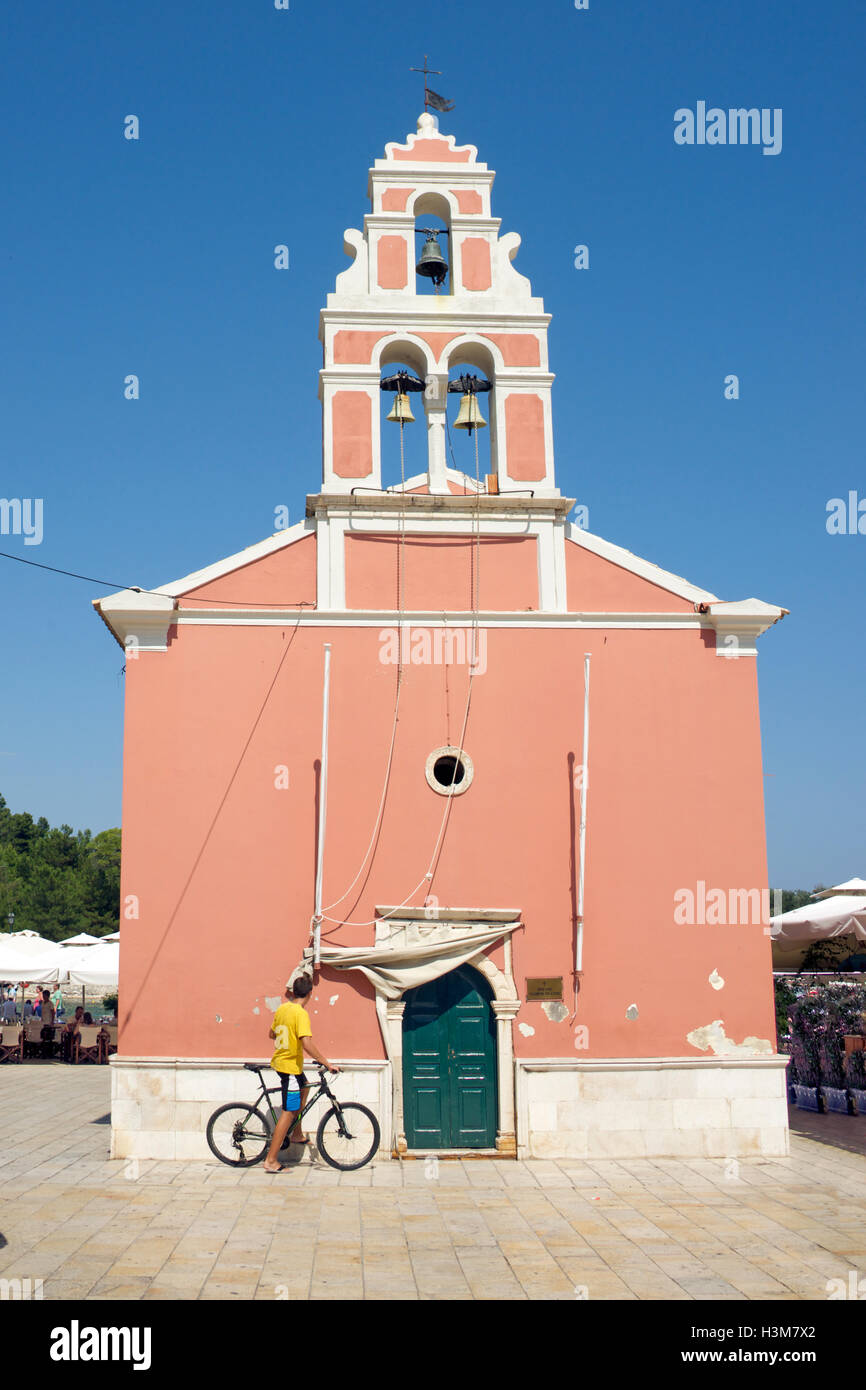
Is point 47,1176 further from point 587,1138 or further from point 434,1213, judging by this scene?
point 587,1138

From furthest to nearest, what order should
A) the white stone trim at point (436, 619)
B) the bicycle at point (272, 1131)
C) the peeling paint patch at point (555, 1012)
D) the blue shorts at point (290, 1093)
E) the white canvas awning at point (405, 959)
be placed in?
the white stone trim at point (436, 619)
the peeling paint patch at point (555, 1012)
the white canvas awning at point (405, 959)
the bicycle at point (272, 1131)
the blue shorts at point (290, 1093)

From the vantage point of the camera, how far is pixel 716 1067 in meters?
12.3

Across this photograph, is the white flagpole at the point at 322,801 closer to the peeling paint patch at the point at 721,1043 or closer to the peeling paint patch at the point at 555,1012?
the peeling paint patch at the point at 555,1012

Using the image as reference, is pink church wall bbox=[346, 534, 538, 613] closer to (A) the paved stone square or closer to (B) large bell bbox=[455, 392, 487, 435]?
(B) large bell bbox=[455, 392, 487, 435]

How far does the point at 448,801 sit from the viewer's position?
12.7m

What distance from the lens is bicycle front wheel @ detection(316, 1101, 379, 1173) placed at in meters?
11.5

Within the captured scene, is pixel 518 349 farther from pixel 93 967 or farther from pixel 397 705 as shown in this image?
pixel 93 967

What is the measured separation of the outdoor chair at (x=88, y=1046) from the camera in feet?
74.5

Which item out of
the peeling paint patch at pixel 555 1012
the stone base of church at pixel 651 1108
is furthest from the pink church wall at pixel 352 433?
the stone base of church at pixel 651 1108

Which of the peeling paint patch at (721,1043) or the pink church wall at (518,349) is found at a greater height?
the pink church wall at (518,349)

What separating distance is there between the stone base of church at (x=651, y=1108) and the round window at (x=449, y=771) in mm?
2973

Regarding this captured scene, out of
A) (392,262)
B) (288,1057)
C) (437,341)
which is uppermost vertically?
(392,262)

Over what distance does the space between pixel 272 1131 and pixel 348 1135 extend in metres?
0.89

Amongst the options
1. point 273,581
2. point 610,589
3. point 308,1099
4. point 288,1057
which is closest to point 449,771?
point 610,589
